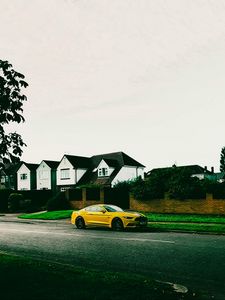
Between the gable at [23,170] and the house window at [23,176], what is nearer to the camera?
the gable at [23,170]

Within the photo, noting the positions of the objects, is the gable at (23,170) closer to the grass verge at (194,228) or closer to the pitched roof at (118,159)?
the pitched roof at (118,159)

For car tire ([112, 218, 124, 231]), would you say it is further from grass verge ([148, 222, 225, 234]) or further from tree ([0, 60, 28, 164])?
tree ([0, 60, 28, 164])

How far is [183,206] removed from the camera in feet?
96.3

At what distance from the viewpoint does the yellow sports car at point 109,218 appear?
19641mm

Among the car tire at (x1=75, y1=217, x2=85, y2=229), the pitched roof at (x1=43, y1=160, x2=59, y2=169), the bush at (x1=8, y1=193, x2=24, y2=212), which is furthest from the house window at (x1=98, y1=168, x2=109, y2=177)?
the car tire at (x1=75, y1=217, x2=85, y2=229)

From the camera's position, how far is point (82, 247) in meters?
14.0

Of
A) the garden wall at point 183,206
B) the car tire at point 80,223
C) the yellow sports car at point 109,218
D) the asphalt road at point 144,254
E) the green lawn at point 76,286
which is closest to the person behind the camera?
the green lawn at point 76,286

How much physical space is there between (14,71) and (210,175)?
76.3 m

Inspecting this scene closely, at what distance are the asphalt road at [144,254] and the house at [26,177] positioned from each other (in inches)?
1975

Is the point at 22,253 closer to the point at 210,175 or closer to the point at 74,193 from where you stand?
the point at 74,193

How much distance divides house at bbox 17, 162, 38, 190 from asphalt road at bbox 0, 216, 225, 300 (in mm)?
50174

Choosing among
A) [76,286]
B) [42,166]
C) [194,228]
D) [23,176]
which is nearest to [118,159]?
[42,166]

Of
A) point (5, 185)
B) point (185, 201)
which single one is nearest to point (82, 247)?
point (185, 201)

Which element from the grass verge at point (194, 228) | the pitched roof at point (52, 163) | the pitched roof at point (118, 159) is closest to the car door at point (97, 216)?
the grass verge at point (194, 228)
